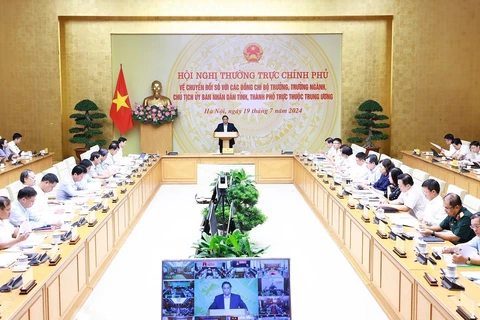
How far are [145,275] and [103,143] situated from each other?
30.1 ft

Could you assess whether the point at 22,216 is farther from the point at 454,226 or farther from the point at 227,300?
the point at 454,226

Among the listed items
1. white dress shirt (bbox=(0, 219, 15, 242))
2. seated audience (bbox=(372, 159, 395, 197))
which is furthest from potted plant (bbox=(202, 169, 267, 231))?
white dress shirt (bbox=(0, 219, 15, 242))

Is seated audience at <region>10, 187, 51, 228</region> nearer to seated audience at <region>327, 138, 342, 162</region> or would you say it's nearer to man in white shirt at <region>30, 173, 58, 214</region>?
man in white shirt at <region>30, 173, 58, 214</region>

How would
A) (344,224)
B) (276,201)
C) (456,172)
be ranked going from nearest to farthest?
(344,224) → (456,172) → (276,201)

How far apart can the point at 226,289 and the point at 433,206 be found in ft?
13.7

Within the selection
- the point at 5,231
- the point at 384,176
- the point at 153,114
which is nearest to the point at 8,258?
the point at 5,231

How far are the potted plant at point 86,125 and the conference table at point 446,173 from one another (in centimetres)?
745

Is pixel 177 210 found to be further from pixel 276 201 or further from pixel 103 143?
pixel 103 143

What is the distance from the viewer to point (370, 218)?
281 inches

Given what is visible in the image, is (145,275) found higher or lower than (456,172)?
lower

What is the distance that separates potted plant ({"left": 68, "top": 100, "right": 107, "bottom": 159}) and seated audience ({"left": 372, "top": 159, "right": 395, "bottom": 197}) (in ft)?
27.2

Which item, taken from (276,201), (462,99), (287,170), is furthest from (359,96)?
(276,201)

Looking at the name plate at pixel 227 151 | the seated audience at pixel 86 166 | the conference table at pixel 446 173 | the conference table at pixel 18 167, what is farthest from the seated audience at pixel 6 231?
the name plate at pixel 227 151

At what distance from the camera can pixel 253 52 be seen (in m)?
16.4
